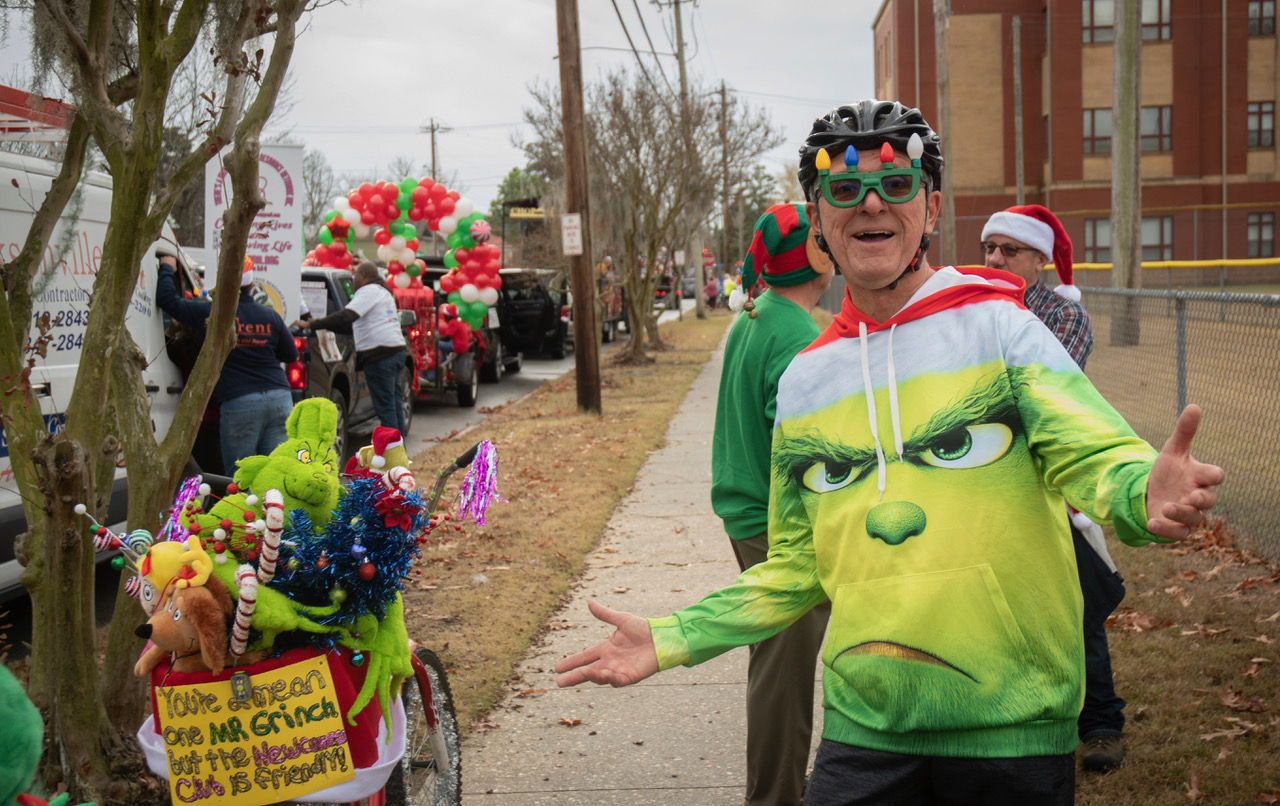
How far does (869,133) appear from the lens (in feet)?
7.07

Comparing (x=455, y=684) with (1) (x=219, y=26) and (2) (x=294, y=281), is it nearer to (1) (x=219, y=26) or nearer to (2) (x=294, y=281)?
(1) (x=219, y=26)

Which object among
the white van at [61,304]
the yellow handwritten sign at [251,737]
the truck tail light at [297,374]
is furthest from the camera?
the truck tail light at [297,374]

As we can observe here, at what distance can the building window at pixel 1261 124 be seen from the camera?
43.6m

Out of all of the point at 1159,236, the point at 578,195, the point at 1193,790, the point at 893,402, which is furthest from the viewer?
the point at 1159,236

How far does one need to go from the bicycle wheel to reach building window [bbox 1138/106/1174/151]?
46393mm

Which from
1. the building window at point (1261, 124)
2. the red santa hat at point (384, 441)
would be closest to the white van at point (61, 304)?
the red santa hat at point (384, 441)

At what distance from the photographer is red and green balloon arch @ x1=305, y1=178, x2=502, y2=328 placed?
15.7 m

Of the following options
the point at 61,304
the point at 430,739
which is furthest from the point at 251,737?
the point at 61,304

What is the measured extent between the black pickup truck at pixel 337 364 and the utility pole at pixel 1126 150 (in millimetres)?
9916

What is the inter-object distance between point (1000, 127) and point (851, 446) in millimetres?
47371

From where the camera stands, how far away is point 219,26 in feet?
13.0

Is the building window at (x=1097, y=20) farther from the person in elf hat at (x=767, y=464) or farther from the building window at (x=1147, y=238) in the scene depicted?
the person in elf hat at (x=767, y=464)

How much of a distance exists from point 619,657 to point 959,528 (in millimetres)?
695

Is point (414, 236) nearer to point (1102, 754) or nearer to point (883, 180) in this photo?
point (1102, 754)
